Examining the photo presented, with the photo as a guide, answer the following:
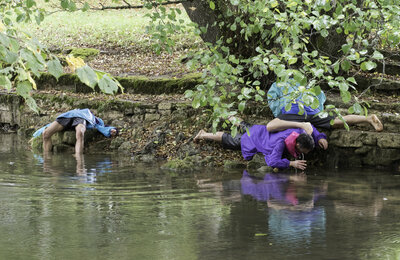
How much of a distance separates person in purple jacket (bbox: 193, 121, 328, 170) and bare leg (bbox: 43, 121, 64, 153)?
10.1ft

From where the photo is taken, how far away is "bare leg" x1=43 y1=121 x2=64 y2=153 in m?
12.2

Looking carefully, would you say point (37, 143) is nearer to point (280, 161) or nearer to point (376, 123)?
point (280, 161)

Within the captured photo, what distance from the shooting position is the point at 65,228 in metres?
5.84

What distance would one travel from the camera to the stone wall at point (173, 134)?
402 inches

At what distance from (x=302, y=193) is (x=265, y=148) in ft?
7.85

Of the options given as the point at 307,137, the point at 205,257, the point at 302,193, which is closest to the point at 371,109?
the point at 307,137

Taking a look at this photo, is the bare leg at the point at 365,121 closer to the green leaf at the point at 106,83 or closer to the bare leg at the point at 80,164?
the bare leg at the point at 80,164

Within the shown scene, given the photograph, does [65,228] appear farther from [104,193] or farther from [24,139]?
[24,139]

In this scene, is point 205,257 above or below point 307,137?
below

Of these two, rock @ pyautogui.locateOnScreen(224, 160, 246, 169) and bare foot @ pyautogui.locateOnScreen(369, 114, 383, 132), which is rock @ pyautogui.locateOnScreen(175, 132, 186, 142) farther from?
bare foot @ pyautogui.locateOnScreen(369, 114, 383, 132)

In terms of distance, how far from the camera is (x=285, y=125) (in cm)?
1005

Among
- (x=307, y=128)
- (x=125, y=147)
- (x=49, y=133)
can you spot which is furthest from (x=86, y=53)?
(x=307, y=128)

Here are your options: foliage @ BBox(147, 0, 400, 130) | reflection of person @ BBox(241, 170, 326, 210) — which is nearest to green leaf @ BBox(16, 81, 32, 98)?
foliage @ BBox(147, 0, 400, 130)

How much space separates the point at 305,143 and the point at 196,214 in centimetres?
349
